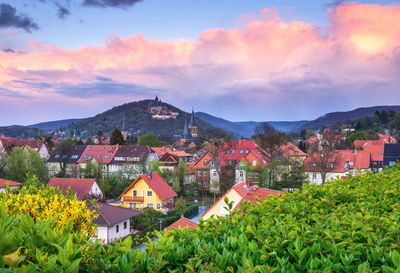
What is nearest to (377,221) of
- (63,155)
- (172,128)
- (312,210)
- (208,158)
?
(312,210)

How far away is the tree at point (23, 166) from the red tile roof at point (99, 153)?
1732cm

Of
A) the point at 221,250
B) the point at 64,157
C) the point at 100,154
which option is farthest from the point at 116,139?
the point at 221,250

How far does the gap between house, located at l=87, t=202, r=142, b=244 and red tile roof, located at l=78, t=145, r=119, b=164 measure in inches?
1399

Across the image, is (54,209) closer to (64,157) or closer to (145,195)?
(145,195)

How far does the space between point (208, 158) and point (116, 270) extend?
1764 inches

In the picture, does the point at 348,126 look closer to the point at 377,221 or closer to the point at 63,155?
the point at 63,155

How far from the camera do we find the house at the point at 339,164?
44763 mm

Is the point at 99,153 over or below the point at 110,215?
over

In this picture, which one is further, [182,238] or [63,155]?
[63,155]

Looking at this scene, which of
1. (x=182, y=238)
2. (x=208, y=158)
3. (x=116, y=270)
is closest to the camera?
(x=116, y=270)

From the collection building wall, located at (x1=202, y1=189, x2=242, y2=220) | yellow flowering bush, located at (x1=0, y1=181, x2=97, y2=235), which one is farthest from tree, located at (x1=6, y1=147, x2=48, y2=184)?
yellow flowering bush, located at (x1=0, y1=181, x2=97, y2=235)

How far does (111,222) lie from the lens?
23.5m

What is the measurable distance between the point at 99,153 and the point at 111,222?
39967mm

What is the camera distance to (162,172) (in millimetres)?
44438
